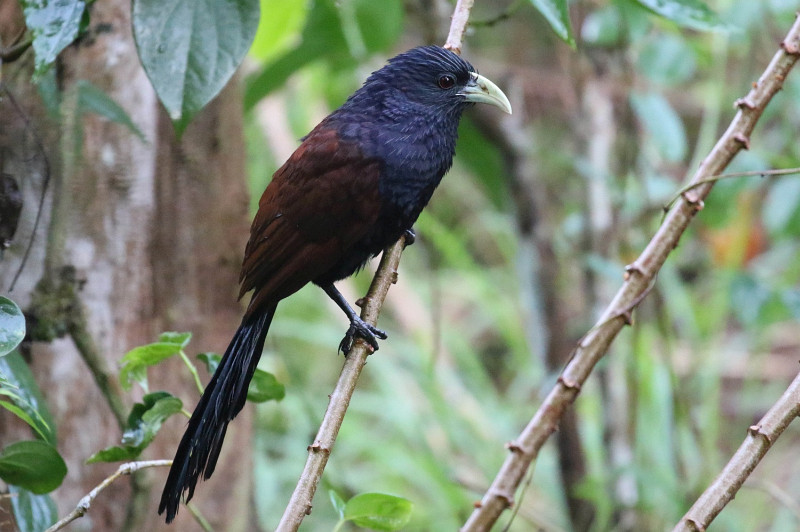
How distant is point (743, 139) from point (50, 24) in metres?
1.16

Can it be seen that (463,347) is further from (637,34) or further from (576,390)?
(576,390)

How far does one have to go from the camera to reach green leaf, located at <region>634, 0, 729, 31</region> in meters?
1.57

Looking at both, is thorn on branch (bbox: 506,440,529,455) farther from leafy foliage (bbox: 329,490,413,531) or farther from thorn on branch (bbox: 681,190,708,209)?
thorn on branch (bbox: 681,190,708,209)

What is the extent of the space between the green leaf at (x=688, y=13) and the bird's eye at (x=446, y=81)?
0.59 m

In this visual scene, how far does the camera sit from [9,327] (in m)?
1.12

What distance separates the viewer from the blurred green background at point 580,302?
270 cm

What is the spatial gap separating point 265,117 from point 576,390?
10.4 ft

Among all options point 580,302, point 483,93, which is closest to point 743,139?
point 483,93

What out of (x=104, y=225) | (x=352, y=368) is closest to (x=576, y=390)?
(x=352, y=368)

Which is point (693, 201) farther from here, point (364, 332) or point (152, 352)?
point (152, 352)

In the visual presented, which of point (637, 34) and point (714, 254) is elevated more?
point (714, 254)

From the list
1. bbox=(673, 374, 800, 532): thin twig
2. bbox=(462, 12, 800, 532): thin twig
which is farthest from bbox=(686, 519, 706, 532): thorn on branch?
bbox=(462, 12, 800, 532): thin twig

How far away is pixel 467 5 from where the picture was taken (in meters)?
1.67

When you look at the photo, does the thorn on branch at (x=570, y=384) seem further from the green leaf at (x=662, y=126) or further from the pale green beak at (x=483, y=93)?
the green leaf at (x=662, y=126)
